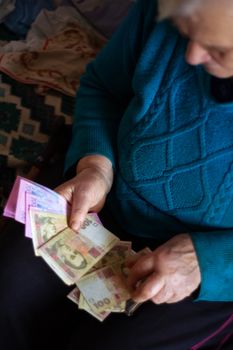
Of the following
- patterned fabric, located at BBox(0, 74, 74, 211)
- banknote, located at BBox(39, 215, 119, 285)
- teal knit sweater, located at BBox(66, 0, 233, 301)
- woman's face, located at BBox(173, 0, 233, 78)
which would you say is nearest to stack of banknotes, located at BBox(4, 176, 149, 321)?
banknote, located at BBox(39, 215, 119, 285)

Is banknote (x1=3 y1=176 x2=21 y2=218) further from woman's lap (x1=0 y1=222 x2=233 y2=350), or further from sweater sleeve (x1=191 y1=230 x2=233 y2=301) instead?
sweater sleeve (x1=191 y1=230 x2=233 y2=301)

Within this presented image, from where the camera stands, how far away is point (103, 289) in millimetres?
1069

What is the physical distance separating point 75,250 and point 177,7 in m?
0.57

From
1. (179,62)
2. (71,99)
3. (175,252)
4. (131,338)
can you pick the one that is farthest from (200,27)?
(71,99)

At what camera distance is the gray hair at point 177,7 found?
0.77 metres

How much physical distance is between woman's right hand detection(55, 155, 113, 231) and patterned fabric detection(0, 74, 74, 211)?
55cm

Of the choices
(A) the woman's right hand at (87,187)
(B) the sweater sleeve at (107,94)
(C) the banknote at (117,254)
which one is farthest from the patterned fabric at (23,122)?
(C) the banknote at (117,254)

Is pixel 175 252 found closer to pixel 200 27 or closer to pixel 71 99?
pixel 200 27

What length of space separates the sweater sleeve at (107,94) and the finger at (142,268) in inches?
11.9

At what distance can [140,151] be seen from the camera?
3.59 feet

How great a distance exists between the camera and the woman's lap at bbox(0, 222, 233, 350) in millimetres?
1046

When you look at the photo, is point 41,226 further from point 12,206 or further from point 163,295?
point 163,295

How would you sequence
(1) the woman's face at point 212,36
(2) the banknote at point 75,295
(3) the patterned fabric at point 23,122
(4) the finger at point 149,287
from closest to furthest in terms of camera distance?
(1) the woman's face at point 212,36 < (4) the finger at point 149,287 < (2) the banknote at point 75,295 < (3) the patterned fabric at point 23,122

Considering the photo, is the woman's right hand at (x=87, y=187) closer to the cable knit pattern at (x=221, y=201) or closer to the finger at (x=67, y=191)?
the finger at (x=67, y=191)
